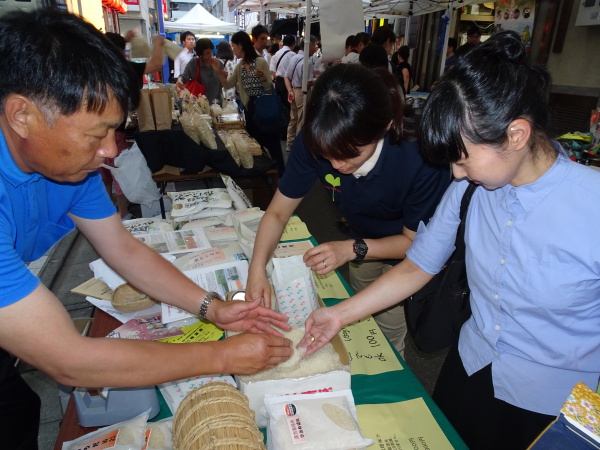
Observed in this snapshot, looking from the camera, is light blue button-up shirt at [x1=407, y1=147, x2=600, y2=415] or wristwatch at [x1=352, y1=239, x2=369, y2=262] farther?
wristwatch at [x1=352, y1=239, x2=369, y2=262]

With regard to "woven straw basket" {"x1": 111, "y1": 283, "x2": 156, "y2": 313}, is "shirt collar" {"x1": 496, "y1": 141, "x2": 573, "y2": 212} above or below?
above

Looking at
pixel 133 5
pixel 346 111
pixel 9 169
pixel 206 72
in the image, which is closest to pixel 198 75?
pixel 206 72

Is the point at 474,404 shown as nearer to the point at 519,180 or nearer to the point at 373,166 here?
the point at 519,180

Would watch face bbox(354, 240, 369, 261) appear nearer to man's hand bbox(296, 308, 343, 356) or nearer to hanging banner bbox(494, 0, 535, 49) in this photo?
man's hand bbox(296, 308, 343, 356)

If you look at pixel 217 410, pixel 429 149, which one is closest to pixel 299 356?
pixel 217 410

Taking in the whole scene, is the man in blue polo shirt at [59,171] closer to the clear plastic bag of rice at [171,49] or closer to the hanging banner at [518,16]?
the clear plastic bag of rice at [171,49]

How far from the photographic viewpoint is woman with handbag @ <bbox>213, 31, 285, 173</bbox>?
5.05 meters

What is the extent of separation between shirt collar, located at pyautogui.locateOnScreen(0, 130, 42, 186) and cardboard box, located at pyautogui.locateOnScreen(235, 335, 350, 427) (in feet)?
2.32

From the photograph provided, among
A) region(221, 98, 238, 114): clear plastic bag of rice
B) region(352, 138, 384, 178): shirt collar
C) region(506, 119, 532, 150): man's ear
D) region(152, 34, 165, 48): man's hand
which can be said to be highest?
region(152, 34, 165, 48): man's hand

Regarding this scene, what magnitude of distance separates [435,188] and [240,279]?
0.82 meters

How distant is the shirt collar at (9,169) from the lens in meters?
0.87

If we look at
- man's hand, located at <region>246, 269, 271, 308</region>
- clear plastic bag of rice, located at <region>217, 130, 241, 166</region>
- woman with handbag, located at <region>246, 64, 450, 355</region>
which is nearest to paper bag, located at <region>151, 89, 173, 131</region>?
clear plastic bag of rice, located at <region>217, 130, 241, 166</region>

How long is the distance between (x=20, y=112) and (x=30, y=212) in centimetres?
37

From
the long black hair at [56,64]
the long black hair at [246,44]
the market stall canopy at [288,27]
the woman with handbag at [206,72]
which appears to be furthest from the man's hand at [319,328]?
the market stall canopy at [288,27]
